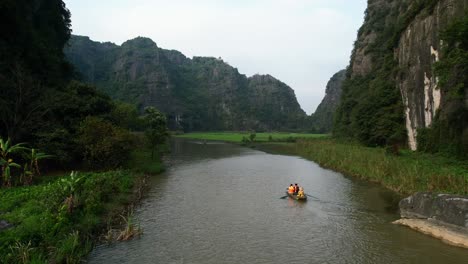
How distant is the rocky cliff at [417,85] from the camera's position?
33.6m

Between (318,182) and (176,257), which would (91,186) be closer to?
(176,257)

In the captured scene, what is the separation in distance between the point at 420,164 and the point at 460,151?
3.85 meters

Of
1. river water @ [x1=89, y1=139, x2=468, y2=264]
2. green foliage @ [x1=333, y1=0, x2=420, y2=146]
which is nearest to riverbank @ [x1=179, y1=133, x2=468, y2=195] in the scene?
river water @ [x1=89, y1=139, x2=468, y2=264]

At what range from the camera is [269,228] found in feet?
73.0

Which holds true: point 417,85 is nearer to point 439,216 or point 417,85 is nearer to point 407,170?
point 407,170

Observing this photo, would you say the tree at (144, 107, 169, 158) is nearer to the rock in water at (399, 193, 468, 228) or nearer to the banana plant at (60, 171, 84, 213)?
the banana plant at (60, 171, 84, 213)

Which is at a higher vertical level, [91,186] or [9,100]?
[9,100]

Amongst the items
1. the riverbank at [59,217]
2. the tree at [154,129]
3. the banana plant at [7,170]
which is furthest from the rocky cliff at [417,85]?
the banana plant at [7,170]

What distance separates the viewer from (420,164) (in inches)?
1332


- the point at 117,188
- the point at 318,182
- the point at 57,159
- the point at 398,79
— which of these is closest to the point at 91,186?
the point at 117,188

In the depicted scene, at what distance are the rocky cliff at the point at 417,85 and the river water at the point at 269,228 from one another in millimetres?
11294

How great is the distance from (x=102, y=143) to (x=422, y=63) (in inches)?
1568

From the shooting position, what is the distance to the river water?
57.7ft

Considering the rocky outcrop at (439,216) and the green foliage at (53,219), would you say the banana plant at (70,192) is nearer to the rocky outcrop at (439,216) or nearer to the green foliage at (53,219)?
the green foliage at (53,219)
